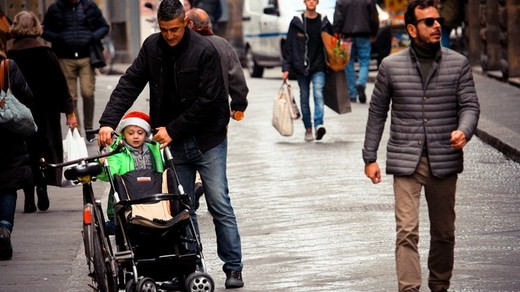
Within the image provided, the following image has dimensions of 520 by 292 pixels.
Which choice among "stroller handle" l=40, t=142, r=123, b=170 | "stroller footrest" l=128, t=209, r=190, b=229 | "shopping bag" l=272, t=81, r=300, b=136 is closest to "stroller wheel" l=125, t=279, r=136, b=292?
"stroller footrest" l=128, t=209, r=190, b=229

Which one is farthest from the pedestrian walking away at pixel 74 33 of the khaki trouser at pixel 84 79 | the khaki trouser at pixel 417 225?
Answer: the khaki trouser at pixel 417 225

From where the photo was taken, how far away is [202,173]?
9203 mm

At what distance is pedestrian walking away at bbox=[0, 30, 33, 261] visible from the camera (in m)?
10.7

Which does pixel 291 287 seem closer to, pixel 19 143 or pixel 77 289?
pixel 77 289

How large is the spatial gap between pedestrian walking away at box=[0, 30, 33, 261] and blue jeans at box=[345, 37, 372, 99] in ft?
42.1

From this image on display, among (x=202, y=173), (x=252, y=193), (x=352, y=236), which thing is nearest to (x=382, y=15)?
(x=252, y=193)

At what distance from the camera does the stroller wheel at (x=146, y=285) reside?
27.0 ft

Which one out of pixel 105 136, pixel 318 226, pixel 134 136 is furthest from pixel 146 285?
pixel 318 226

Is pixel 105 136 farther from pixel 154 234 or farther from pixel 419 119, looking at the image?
pixel 419 119

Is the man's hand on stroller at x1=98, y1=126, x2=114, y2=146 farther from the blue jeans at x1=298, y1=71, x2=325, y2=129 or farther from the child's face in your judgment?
the blue jeans at x1=298, y1=71, x2=325, y2=129

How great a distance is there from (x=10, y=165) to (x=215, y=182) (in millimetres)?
2154

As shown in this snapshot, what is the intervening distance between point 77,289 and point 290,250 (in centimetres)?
174

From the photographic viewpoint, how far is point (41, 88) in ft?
43.6

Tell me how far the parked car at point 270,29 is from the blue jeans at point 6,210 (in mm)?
16406
